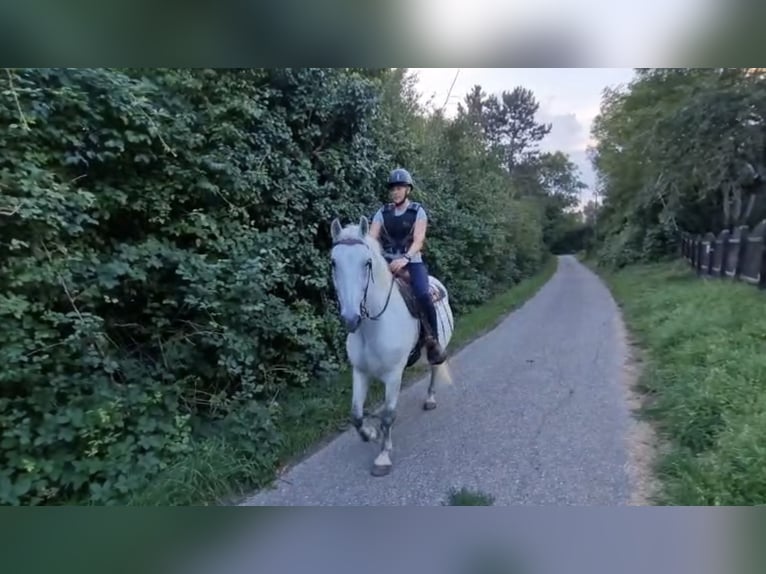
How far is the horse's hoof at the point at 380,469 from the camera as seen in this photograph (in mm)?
2199

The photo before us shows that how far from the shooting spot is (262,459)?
2.15m

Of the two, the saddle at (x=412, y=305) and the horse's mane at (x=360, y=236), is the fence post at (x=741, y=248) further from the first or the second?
the horse's mane at (x=360, y=236)

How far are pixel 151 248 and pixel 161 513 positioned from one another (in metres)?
1.18

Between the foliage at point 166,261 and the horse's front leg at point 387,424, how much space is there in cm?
53

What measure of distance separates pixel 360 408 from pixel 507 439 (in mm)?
842

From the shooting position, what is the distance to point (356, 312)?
193 centimetres

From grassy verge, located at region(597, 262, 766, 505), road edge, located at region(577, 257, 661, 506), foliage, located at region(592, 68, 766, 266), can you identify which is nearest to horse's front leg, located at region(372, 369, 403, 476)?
road edge, located at region(577, 257, 661, 506)

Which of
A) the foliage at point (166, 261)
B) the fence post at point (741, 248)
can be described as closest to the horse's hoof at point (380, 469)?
the foliage at point (166, 261)

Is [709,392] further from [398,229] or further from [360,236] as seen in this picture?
[360,236]

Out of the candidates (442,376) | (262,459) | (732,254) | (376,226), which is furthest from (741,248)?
(262,459)

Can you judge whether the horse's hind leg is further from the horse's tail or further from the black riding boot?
the black riding boot

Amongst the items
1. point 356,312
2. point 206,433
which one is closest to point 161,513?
point 206,433

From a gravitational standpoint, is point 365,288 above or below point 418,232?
below
